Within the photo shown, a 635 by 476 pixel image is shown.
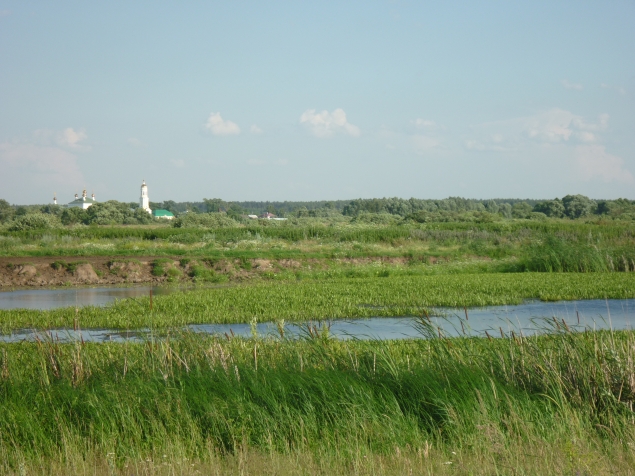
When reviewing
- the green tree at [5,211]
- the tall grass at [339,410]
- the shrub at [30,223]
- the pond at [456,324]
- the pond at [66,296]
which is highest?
the green tree at [5,211]

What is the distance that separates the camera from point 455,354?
884cm

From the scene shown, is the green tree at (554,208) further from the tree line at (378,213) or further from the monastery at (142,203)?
the monastery at (142,203)

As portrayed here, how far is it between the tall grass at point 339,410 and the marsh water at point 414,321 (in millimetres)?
2064

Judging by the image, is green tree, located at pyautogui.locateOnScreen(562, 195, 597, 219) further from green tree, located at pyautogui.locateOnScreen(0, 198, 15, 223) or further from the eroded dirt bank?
green tree, located at pyautogui.locateOnScreen(0, 198, 15, 223)

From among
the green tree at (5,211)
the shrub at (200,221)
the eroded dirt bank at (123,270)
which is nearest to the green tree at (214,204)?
the green tree at (5,211)

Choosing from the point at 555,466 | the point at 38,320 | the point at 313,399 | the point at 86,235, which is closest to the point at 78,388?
the point at 313,399

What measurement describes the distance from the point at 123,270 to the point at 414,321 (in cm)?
2222

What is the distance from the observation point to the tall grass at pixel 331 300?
711 inches

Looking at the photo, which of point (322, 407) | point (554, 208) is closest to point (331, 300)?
point (322, 407)

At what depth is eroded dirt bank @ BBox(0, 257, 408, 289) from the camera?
30.6 m

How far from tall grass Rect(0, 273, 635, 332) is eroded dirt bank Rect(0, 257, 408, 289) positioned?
A: 22.5 feet

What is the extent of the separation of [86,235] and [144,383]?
42.3 meters

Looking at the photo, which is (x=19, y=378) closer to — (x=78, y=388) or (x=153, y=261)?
(x=78, y=388)

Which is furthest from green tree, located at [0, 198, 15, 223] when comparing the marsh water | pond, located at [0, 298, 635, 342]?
pond, located at [0, 298, 635, 342]
